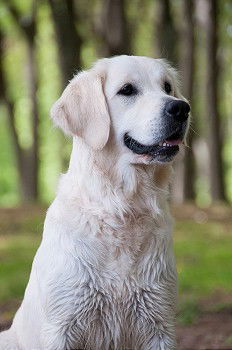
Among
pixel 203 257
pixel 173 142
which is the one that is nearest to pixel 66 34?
pixel 203 257

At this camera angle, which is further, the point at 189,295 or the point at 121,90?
the point at 189,295

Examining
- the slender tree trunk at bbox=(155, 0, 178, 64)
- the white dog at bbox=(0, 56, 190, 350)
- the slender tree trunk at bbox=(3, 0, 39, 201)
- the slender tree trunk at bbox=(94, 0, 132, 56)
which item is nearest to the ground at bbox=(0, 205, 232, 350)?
the white dog at bbox=(0, 56, 190, 350)

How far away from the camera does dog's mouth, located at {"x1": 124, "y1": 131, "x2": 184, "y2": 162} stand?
188 inches

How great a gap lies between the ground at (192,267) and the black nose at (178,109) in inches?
102

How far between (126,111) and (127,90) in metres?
0.14

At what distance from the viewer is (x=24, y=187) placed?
20.9 metres

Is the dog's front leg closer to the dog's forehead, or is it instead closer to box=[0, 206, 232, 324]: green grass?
the dog's forehead

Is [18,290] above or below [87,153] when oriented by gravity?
below

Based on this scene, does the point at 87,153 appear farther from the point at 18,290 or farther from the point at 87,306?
the point at 18,290

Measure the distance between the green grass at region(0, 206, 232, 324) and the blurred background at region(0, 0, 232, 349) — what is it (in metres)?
0.01

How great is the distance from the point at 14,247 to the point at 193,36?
7.46 m

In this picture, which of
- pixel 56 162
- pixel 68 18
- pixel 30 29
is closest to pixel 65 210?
pixel 68 18

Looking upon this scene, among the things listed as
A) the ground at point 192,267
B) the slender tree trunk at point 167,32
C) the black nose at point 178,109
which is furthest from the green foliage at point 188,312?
the slender tree trunk at point 167,32

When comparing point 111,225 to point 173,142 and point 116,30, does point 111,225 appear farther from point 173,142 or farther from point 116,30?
point 116,30
